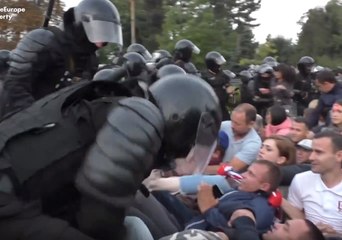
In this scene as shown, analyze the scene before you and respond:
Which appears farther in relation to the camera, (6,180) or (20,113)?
(20,113)

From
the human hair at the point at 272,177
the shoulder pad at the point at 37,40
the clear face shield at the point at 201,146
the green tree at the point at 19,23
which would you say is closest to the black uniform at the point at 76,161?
the clear face shield at the point at 201,146

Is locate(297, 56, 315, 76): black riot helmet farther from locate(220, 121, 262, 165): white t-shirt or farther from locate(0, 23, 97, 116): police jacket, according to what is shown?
locate(0, 23, 97, 116): police jacket

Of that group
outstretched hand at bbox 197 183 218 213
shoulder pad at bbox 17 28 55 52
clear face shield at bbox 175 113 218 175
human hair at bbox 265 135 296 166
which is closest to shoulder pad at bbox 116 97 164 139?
clear face shield at bbox 175 113 218 175

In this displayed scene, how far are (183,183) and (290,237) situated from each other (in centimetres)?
56

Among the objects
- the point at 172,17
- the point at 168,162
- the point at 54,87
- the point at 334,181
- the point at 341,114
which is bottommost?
the point at 172,17

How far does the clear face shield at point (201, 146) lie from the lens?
2.19 metres

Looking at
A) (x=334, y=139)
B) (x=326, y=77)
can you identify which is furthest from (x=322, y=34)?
(x=334, y=139)

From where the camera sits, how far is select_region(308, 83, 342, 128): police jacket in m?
7.20

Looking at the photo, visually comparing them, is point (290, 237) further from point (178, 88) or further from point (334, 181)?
point (178, 88)

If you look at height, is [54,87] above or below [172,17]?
above

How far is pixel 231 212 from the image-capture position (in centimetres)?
340

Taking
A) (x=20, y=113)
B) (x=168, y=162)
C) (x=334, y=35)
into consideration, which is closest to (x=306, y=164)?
(x=168, y=162)

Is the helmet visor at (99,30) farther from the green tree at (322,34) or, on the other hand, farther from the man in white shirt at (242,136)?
the green tree at (322,34)

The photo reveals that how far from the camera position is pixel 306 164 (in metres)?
4.54
